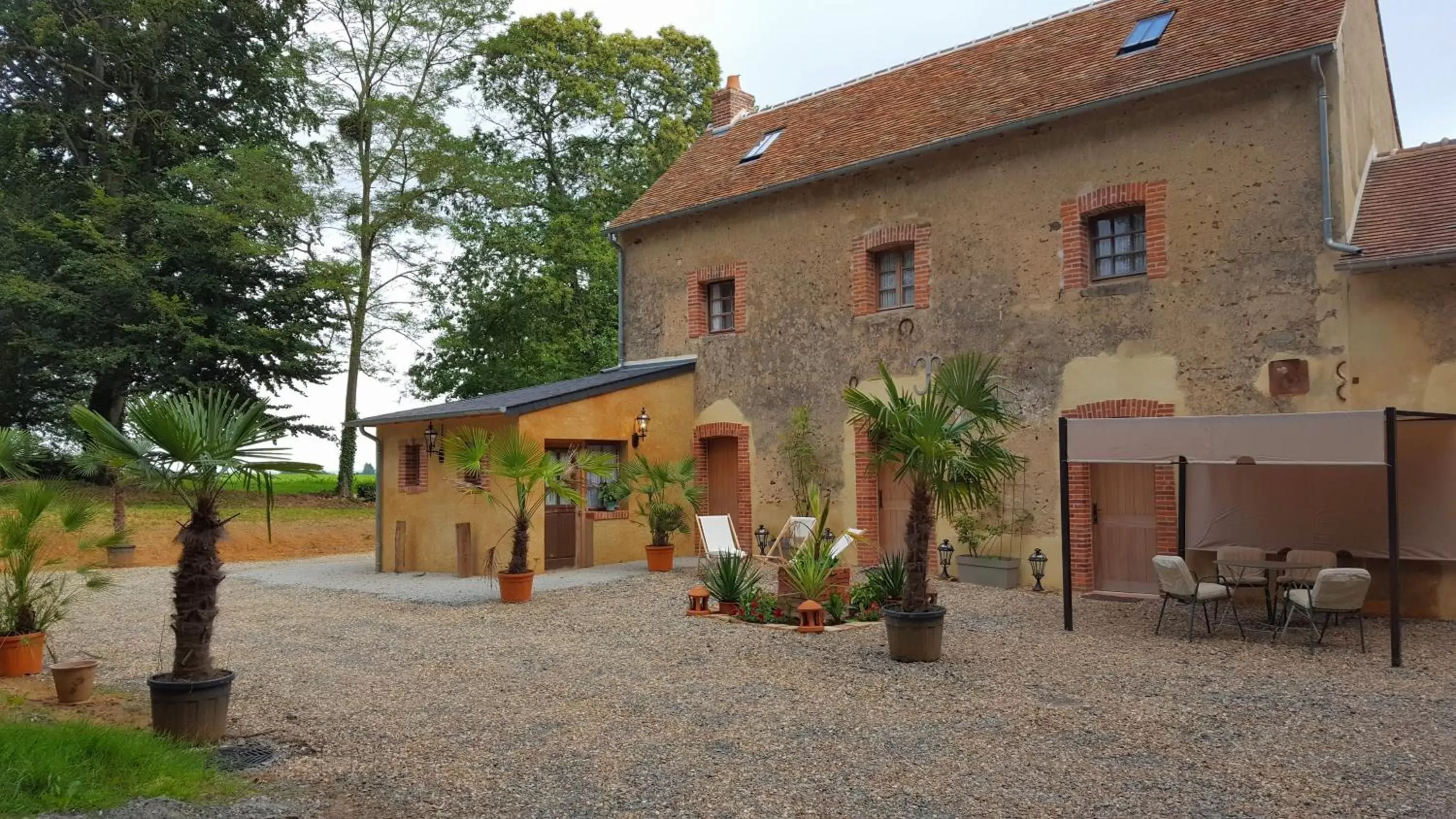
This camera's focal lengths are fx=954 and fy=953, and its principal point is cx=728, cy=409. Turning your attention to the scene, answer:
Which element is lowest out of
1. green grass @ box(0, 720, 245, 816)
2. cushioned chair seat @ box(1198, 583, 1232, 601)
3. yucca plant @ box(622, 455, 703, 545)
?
green grass @ box(0, 720, 245, 816)

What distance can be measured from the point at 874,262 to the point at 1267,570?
6806mm

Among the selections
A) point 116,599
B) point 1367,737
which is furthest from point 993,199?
point 116,599

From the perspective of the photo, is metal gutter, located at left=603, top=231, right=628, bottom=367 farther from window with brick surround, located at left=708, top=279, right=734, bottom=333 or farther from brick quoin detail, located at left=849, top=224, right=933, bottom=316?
brick quoin detail, located at left=849, top=224, right=933, bottom=316

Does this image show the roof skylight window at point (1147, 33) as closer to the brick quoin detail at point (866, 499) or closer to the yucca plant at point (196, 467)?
the brick quoin detail at point (866, 499)

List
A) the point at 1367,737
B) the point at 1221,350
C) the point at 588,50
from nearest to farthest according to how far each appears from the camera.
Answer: the point at 1367,737, the point at 1221,350, the point at 588,50

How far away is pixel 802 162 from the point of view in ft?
47.3

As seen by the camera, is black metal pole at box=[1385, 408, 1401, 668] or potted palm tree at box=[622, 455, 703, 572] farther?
potted palm tree at box=[622, 455, 703, 572]

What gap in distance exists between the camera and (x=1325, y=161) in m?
9.45

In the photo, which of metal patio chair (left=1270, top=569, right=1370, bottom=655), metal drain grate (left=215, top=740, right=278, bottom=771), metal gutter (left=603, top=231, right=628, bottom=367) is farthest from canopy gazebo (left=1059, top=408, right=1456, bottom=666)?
metal gutter (left=603, top=231, right=628, bottom=367)

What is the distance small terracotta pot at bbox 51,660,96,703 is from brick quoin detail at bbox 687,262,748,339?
33.1 feet

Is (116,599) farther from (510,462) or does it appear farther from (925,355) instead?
(925,355)

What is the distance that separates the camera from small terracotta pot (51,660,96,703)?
6.43 meters

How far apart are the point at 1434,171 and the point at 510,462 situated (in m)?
10.7

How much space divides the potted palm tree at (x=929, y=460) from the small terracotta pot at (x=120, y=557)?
14000 millimetres
